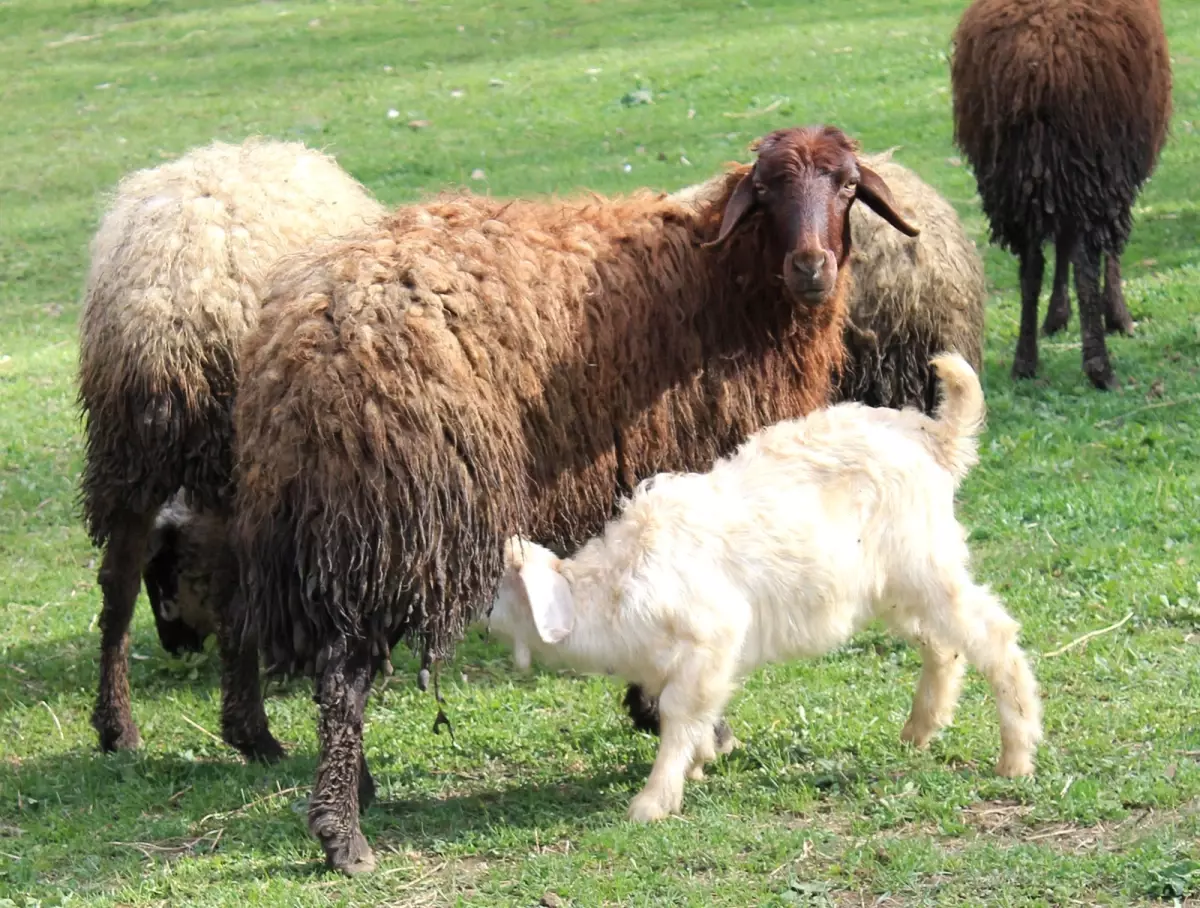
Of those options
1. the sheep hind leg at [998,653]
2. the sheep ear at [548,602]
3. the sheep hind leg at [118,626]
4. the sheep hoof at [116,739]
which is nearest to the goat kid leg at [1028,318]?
the sheep hind leg at [998,653]

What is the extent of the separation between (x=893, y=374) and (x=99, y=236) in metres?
3.34

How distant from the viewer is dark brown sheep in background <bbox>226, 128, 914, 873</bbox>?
15.1 feet

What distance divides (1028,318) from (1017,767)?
477 cm

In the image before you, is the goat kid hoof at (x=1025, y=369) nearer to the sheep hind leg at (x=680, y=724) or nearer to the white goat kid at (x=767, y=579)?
the white goat kid at (x=767, y=579)

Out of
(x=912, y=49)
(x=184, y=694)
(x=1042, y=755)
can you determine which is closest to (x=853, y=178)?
(x=1042, y=755)

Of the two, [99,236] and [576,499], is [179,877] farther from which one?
[99,236]

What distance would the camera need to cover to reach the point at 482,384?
15.8 ft

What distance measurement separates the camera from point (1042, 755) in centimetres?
513

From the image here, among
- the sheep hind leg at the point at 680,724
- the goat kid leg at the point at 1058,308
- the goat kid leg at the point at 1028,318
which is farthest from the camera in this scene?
the goat kid leg at the point at 1058,308

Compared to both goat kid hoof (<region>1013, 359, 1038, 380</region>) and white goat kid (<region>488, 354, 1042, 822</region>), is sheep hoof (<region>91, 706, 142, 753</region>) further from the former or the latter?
goat kid hoof (<region>1013, 359, 1038, 380</region>)

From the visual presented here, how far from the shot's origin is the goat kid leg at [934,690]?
5.23 meters

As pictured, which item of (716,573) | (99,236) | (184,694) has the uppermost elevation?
(99,236)

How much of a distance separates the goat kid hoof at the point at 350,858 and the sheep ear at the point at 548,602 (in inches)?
32.5

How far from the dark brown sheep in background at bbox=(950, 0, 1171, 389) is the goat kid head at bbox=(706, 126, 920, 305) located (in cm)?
373
